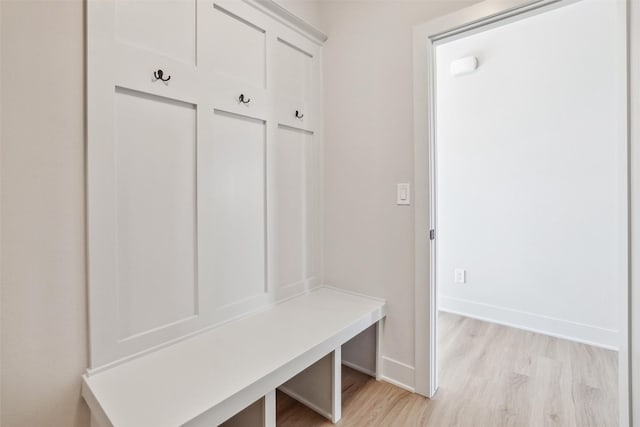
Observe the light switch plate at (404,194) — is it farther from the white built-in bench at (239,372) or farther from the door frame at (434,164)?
the white built-in bench at (239,372)

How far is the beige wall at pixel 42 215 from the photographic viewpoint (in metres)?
0.96

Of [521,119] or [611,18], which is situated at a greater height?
[611,18]

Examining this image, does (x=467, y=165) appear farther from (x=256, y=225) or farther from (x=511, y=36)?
(x=256, y=225)

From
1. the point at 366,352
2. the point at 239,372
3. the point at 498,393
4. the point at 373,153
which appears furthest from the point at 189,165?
the point at 498,393

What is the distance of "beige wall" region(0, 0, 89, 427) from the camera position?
0.96 meters

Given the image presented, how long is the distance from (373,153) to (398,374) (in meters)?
1.34

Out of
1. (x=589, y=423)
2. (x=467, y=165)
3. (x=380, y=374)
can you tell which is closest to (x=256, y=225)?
(x=380, y=374)

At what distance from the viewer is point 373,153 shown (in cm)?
189

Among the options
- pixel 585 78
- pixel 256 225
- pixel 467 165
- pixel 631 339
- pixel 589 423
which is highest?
pixel 585 78

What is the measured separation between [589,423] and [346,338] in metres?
1.26

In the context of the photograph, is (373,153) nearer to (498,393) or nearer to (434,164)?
(434,164)

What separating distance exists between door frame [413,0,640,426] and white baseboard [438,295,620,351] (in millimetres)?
1169

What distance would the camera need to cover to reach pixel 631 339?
120 centimetres

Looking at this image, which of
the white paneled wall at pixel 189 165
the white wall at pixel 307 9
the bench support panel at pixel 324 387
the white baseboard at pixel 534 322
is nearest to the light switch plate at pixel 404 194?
the white paneled wall at pixel 189 165
